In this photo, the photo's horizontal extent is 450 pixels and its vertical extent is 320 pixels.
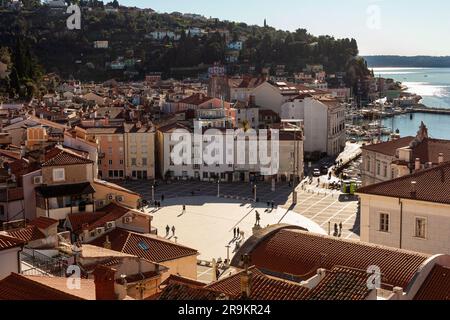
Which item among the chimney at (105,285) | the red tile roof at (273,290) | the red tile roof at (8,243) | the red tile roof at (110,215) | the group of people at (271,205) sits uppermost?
the red tile roof at (273,290)

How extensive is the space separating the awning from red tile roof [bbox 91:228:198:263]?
5.42m

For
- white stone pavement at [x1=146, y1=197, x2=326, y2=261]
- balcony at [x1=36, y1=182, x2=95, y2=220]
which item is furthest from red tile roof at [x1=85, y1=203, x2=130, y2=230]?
white stone pavement at [x1=146, y1=197, x2=326, y2=261]

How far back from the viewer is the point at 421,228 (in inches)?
779

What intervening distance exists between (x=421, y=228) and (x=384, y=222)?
4.06ft

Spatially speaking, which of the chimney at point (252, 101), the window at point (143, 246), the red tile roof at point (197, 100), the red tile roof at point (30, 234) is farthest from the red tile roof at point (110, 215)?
the chimney at point (252, 101)

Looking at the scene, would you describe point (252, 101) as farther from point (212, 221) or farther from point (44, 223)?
point (44, 223)

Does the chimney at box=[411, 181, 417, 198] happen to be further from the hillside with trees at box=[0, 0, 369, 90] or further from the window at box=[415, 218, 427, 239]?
the hillside with trees at box=[0, 0, 369, 90]

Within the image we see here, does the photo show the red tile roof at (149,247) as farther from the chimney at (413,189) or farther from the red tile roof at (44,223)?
the chimney at (413,189)

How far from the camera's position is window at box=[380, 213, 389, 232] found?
808 inches

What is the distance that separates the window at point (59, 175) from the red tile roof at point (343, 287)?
22.0 m

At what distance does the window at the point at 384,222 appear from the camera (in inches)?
808

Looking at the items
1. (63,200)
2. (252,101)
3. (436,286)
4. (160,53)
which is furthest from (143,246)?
(160,53)
